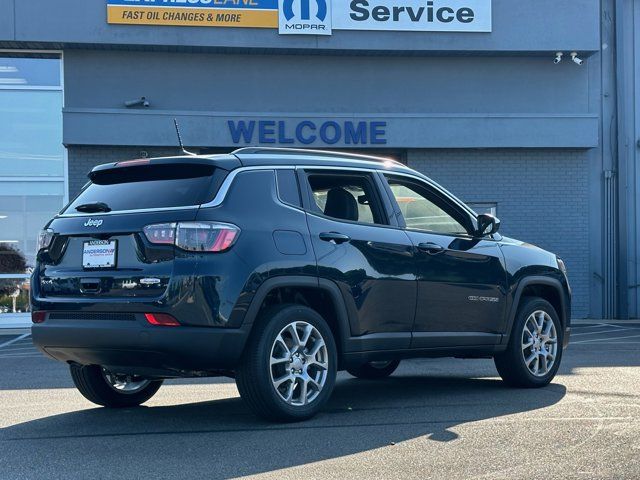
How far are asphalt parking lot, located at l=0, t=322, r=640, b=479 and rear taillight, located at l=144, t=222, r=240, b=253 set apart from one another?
117 centimetres

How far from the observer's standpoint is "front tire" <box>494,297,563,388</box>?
329 inches

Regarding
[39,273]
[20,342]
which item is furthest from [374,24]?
[39,273]

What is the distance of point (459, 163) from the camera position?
19.7m

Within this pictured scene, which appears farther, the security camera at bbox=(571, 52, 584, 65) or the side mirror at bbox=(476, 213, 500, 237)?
the security camera at bbox=(571, 52, 584, 65)

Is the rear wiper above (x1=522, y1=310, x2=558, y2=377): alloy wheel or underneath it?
above

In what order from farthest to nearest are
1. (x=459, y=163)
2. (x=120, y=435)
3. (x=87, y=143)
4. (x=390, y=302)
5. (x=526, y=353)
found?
1. (x=459, y=163)
2. (x=87, y=143)
3. (x=526, y=353)
4. (x=390, y=302)
5. (x=120, y=435)

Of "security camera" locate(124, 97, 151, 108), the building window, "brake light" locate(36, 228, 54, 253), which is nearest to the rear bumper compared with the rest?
"brake light" locate(36, 228, 54, 253)

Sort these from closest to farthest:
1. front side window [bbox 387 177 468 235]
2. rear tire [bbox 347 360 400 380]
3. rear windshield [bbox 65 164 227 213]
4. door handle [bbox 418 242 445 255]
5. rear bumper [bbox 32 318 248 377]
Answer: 1. rear bumper [bbox 32 318 248 377]
2. rear windshield [bbox 65 164 227 213]
3. door handle [bbox 418 242 445 255]
4. front side window [bbox 387 177 468 235]
5. rear tire [bbox 347 360 400 380]

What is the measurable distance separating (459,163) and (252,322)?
13908 mm

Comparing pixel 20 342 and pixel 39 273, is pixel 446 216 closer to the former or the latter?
pixel 39 273

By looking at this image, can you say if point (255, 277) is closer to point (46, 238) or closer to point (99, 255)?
point (99, 255)

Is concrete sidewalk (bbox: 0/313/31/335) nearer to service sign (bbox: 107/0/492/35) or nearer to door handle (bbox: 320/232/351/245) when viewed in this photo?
service sign (bbox: 107/0/492/35)

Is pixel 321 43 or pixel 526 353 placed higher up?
pixel 321 43

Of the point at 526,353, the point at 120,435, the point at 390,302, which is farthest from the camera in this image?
the point at 526,353
